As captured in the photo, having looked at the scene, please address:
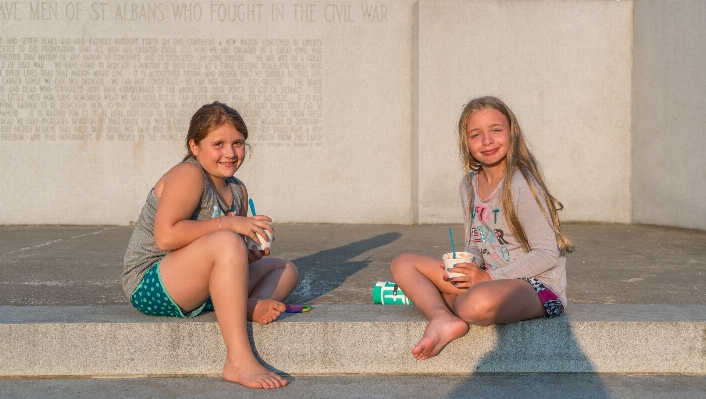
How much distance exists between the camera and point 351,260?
5.86 m

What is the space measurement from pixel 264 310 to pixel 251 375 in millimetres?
328

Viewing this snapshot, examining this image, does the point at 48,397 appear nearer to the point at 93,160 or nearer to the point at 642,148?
the point at 93,160

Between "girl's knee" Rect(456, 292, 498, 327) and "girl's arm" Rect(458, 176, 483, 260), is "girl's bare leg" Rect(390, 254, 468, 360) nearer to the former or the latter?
"girl's knee" Rect(456, 292, 498, 327)

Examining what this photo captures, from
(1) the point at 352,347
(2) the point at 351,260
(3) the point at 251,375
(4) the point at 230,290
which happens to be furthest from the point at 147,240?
(2) the point at 351,260

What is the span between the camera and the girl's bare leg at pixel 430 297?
9.64ft

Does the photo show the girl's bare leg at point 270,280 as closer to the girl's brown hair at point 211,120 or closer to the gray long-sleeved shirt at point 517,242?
the girl's brown hair at point 211,120

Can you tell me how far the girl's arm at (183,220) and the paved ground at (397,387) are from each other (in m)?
0.57

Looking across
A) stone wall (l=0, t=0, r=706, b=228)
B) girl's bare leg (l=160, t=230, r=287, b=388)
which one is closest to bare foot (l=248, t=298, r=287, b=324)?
girl's bare leg (l=160, t=230, r=287, b=388)

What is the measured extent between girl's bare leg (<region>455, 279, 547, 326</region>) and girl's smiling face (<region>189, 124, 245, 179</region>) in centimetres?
110

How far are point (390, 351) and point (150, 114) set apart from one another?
657cm

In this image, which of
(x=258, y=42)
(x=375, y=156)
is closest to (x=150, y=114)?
(x=258, y=42)

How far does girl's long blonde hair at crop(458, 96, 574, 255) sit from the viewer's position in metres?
3.22

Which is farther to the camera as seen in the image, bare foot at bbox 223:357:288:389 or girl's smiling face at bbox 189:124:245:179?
girl's smiling face at bbox 189:124:245:179

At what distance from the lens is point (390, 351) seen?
3164 mm
